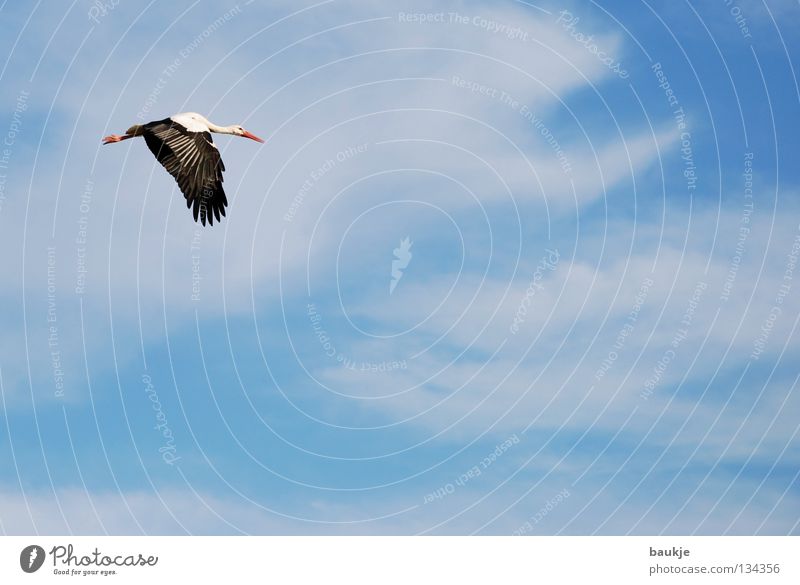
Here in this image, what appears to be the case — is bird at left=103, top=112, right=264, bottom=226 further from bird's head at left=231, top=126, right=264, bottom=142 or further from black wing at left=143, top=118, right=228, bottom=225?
bird's head at left=231, top=126, right=264, bottom=142

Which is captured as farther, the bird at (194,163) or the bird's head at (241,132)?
the bird's head at (241,132)

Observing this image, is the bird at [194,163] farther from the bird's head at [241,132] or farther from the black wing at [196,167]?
the bird's head at [241,132]

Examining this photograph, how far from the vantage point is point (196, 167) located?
38.0m

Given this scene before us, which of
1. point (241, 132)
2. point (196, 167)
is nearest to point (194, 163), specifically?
point (196, 167)

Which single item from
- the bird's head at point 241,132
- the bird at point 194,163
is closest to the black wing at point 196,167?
the bird at point 194,163

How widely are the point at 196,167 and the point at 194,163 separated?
6.0 inches

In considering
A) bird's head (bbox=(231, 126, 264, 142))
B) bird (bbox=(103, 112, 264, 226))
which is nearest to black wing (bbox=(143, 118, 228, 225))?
bird (bbox=(103, 112, 264, 226))

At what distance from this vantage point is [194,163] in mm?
38000

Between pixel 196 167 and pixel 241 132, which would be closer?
pixel 196 167

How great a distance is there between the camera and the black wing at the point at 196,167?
38000mm

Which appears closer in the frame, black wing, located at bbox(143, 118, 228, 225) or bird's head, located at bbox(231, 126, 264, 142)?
black wing, located at bbox(143, 118, 228, 225)

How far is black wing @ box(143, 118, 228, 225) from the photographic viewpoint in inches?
1496

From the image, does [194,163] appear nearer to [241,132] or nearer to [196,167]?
[196,167]

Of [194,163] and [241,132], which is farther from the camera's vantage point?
[241,132]
